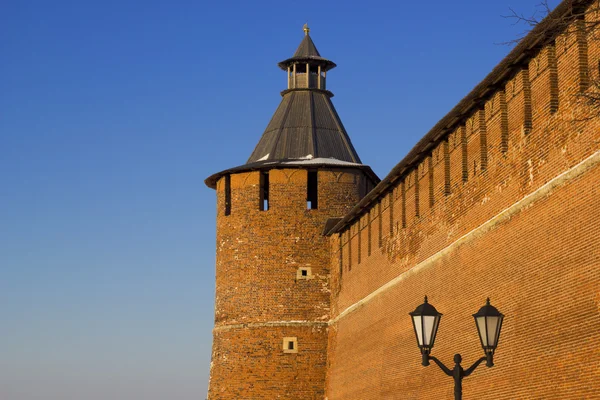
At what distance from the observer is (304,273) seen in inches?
1015

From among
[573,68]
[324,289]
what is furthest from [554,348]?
[324,289]

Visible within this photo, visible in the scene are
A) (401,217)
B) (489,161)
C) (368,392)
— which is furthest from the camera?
(368,392)

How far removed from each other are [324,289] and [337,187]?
256 cm

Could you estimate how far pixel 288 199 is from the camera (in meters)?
26.2

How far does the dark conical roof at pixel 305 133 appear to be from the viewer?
27.5 m

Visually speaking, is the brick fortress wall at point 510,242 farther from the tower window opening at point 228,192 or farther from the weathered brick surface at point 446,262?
the tower window opening at point 228,192

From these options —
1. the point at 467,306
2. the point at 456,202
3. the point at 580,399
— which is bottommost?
the point at 580,399

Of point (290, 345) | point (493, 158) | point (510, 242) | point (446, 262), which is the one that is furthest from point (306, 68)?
point (510, 242)

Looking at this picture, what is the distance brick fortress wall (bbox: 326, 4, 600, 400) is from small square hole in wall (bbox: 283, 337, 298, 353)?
180 inches

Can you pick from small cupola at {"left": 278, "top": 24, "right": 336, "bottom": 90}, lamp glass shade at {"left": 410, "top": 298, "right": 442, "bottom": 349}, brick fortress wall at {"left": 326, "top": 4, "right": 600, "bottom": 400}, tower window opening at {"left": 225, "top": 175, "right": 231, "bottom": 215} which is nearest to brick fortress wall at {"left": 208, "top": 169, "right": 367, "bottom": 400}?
tower window opening at {"left": 225, "top": 175, "right": 231, "bottom": 215}

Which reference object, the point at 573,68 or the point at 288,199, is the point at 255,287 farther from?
the point at 573,68

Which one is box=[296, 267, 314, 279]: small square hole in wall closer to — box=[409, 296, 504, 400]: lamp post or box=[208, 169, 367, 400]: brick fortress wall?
box=[208, 169, 367, 400]: brick fortress wall

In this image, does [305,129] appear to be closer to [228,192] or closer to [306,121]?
[306,121]

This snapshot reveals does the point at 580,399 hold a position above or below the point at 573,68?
below
